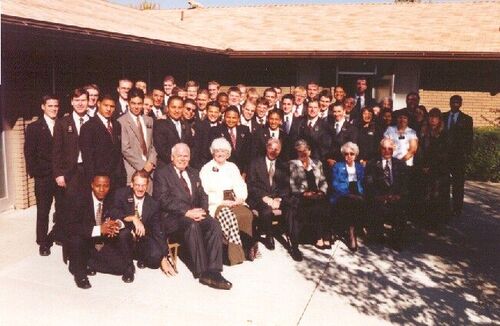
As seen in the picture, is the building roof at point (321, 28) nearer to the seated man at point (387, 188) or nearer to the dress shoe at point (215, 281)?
the seated man at point (387, 188)

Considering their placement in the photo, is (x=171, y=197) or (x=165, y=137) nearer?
(x=171, y=197)

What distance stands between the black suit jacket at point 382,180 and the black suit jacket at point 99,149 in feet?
10.9

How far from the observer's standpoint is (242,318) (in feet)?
14.0

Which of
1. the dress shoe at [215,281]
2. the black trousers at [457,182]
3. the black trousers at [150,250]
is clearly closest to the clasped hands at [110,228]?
the black trousers at [150,250]

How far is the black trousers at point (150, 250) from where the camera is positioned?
16.7ft

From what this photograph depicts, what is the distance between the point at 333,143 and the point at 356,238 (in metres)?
1.42

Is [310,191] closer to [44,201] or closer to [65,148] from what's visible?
[65,148]

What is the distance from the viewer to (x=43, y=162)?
17.2 ft

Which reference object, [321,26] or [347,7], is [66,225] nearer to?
[321,26]

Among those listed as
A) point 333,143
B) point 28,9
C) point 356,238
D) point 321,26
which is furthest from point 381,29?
point 28,9

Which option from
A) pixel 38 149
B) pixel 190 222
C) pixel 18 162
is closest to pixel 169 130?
pixel 190 222

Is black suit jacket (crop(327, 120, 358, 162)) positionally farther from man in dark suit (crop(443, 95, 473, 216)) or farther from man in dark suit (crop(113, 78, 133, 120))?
man in dark suit (crop(113, 78, 133, 120))

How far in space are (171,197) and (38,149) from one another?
1580mm

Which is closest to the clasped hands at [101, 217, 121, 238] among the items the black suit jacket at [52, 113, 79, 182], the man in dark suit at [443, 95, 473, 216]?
the black suit jacket at [52, 113, 79, 182]
